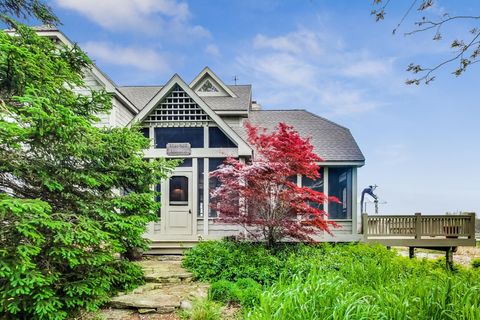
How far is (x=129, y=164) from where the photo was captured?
23.4 feet

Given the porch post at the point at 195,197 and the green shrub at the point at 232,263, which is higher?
the porch post at the point at 195,197

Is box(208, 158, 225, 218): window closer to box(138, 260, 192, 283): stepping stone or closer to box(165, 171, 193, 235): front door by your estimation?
box(165, 171, 193, 235): front door

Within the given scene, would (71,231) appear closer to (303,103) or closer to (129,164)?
(129,164)

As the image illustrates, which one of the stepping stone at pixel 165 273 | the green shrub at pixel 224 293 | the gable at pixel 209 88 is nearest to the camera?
the green shrub at pixel 224 293

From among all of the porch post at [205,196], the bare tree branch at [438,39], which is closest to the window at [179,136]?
the porch post at [205,196]

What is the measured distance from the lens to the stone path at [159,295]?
583cm

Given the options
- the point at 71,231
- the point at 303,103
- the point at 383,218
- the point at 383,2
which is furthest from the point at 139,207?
the point at 303,103

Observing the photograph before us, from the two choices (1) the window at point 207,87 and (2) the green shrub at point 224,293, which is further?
(1) the window at point 207,87

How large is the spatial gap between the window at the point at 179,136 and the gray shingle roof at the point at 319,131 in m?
2.24

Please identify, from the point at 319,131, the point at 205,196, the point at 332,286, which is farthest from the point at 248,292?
the point at 319,131

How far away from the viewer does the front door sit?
10.5 meters

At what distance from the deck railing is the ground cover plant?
11.1ft

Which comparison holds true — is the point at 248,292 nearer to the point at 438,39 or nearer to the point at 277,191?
the point at 277,191

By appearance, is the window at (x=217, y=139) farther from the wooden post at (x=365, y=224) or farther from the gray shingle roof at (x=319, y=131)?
the wooden post at (x=365, y=224)
